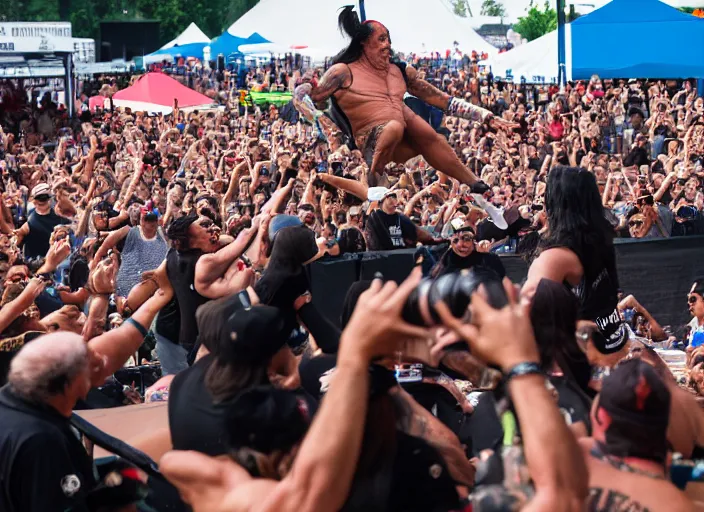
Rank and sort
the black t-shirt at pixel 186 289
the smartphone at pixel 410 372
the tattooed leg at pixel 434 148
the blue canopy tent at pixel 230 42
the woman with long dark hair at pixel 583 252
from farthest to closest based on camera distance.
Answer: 1. the blue canopy tent at pixel 230 42
2. the tattooed leg at pixel 434 148
3. the black t-shirt at pixel 186 289
4. the smartphone at pixel 410 372
5. the woman with long dark hair at pixel 583 252

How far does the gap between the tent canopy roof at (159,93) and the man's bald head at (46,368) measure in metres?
16.2

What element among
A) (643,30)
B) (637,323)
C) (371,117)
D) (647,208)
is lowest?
(637,323)

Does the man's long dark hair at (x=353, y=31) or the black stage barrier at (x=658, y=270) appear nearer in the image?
the man's long dark hair at (x=353, y=31)

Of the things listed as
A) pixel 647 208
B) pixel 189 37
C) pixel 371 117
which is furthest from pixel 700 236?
pixel 189 37

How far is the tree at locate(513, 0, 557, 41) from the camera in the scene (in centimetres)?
7225

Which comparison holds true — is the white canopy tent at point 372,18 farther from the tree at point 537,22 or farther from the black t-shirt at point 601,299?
the tree at point 537,22

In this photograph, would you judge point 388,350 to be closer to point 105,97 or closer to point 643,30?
point 643,30

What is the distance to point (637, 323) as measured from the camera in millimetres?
7348

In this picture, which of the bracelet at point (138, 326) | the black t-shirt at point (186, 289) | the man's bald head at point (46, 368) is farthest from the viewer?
the black t-shirt at point (186, 289)

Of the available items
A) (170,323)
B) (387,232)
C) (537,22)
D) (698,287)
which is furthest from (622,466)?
(537,22)

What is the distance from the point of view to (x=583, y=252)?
409 cm

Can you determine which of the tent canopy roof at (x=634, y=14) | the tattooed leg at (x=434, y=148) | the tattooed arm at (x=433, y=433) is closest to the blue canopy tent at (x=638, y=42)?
the tent canopy roof at (x=634, y=14)

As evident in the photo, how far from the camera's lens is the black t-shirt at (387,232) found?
25.8 feet

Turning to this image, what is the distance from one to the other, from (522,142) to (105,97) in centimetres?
1218
